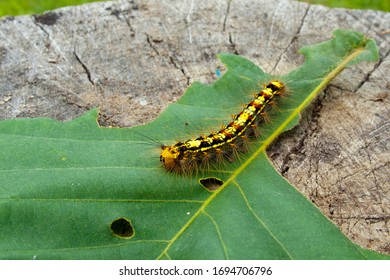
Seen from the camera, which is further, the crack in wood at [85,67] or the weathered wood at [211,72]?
the crack in wood at [85,67]

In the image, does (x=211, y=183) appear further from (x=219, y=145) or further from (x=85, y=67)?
(x=85, y=67)

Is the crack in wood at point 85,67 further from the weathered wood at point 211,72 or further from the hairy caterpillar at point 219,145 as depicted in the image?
the hairy caterpillar at point 219,145

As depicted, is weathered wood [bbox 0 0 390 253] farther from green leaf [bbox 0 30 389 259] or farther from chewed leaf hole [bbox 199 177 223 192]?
chewed leaf hole [bbox 199 177 223 192]

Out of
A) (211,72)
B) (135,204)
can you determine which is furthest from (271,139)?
(135,204)

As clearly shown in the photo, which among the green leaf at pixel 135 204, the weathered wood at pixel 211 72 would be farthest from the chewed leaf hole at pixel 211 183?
the weathered wood at pixel 211 72

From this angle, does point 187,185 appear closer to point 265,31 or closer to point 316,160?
point 316,160

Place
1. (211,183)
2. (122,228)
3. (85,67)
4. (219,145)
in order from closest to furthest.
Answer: (122,228)
(211,183)
(219,145)
(85,67)

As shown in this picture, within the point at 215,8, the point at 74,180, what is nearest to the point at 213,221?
the point at 74,180

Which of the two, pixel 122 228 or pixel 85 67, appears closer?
pixel 122 228
